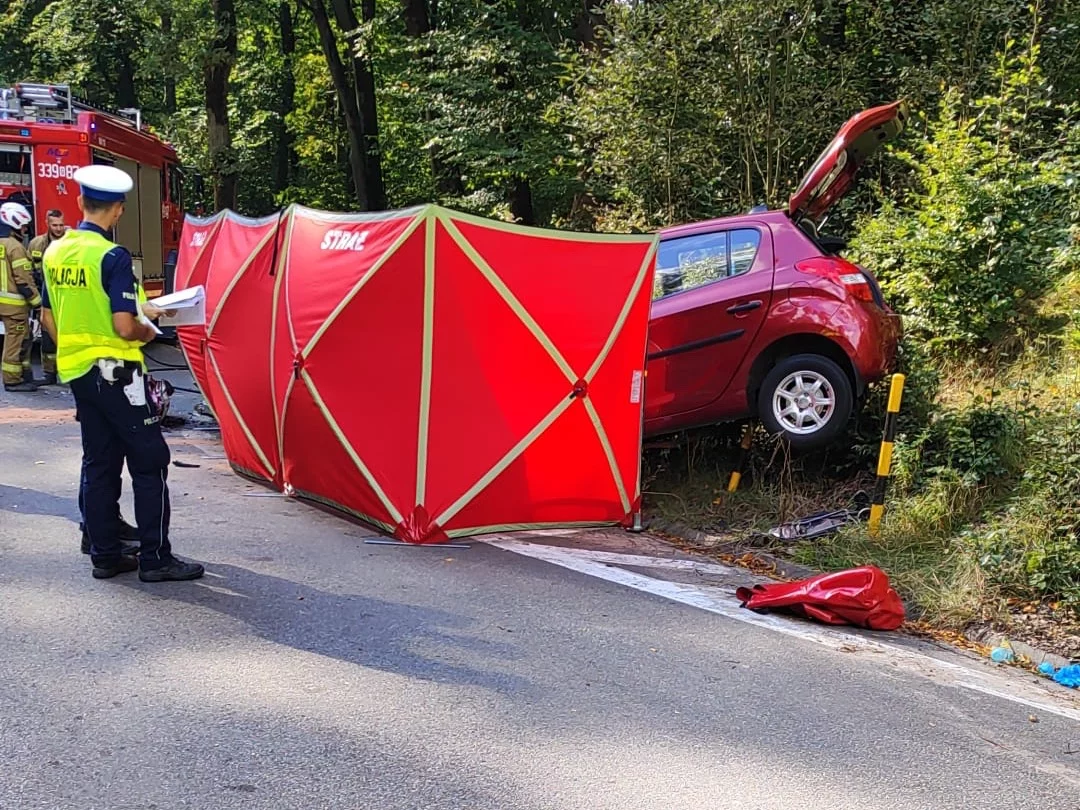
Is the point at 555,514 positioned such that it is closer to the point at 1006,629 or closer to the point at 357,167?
the point at 1006,629

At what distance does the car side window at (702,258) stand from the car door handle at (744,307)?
0.91 feet

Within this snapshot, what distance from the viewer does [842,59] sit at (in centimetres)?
1086

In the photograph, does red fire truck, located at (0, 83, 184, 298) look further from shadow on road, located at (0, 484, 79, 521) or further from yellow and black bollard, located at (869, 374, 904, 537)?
yellow and black bollard, located at (869, 374, 904, 537)

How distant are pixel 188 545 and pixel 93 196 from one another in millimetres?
2176

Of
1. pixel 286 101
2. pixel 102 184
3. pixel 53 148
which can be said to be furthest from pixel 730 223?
pixel 286 101

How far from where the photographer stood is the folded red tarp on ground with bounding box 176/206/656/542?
605 centimetres

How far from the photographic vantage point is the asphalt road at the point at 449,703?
10.7 feet

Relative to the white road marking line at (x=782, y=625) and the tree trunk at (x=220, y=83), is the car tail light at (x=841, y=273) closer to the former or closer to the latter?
the white road marking line at (x=782, y=625)

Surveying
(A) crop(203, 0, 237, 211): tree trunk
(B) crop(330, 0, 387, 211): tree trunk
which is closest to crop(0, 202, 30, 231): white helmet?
(A) crop(203, 0, 237, 211): tree trunk

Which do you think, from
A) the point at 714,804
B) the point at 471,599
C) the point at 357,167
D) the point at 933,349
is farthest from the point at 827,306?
the point at 357,167

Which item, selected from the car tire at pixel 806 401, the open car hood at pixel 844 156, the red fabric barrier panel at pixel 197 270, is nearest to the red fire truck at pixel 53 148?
the red fabric barrier panel at pixel 197 270

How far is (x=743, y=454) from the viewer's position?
741 centimetres

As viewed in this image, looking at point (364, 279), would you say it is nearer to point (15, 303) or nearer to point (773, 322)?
point (773, 322)

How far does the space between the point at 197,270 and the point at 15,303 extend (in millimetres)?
3802
